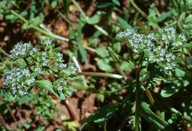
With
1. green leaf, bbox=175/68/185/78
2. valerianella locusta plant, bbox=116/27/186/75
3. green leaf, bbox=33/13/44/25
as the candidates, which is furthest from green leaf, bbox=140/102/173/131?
green leaf, bbox=33/13/44/25

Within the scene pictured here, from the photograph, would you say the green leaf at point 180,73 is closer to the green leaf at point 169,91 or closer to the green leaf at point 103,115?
the green leaf at point 169,91

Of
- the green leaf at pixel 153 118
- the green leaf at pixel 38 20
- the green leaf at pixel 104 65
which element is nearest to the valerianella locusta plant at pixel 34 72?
the green leaf at pixel 153 118

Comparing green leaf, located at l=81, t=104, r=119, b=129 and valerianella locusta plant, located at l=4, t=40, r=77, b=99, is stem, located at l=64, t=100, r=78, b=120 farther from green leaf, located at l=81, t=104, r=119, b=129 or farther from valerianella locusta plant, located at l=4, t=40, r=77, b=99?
valerianella locusta plant, located at l=4, t=40, r=77, b=99

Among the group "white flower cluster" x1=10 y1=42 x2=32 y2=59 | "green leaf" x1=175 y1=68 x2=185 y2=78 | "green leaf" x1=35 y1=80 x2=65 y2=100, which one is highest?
"white flower cluster" x1=10 y1=42 x2=32 y2=59

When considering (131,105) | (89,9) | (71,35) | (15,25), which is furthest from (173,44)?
(15,25)

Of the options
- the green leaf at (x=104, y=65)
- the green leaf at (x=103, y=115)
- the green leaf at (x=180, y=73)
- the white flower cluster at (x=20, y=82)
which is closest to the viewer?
the white flower cluster at (x=20, y=82)

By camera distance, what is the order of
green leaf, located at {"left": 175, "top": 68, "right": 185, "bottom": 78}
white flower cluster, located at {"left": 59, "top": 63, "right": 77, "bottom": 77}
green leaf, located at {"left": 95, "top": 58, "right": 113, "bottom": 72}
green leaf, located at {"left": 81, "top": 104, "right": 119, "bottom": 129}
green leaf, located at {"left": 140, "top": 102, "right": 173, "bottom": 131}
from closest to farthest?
white flower cluster, located at {"left": 59, "top": 63, "right": 77, "bottom": 77}, green leaf, located at {"left": 140, "top": 102, "right": 173, "bottom": 131}, green leaf, located at {"left": 175, "top": 68, "right": 185, "bottom": 78}, green leaf, located at {"left": 81, "top": 104, "right": 119, "bottom": 129}, green leaf, located at {"left": 95, "top": 58, "right": 113, "bottom": 72}
